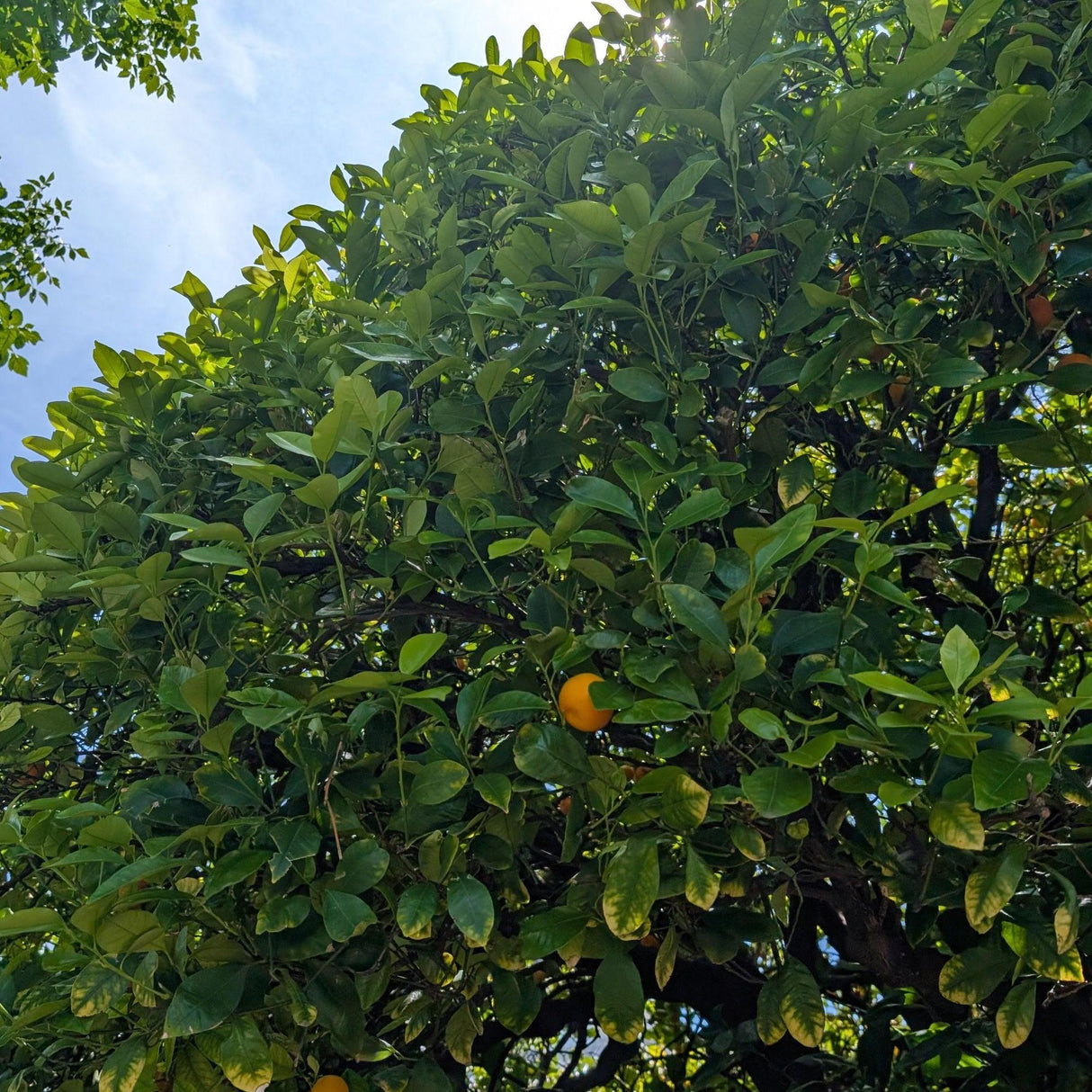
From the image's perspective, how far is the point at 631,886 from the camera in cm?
112

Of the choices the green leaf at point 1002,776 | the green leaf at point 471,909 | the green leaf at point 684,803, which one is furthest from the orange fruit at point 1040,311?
the green leaf at point 471,909

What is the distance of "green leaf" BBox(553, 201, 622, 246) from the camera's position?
1275 mm

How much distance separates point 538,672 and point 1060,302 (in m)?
0.97

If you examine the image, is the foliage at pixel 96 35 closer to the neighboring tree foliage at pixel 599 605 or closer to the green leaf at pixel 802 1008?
the neighboring tree foliage at pixel 599 605

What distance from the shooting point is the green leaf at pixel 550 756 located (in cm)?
119

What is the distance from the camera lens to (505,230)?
1.80 m

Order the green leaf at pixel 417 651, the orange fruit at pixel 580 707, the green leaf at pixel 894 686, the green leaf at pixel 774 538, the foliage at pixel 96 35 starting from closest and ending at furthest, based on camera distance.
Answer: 1. the green leaf at pixel 894 686
2. the green leaf at pixel 774 538
3. the green leaf at pixel 417 651
4. the orange fruit at pixel 580 707
5. the foliage at pixel 96 35

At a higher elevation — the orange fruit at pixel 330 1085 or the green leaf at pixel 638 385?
the green leaf at pixel 638 385

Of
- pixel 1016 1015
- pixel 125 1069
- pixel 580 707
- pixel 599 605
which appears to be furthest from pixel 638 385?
pixel 125 1069

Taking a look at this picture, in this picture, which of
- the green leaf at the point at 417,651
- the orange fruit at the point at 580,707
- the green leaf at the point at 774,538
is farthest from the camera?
the orange fruit at the point at 580,707

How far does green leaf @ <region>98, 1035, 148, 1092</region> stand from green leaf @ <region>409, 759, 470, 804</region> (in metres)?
0.45

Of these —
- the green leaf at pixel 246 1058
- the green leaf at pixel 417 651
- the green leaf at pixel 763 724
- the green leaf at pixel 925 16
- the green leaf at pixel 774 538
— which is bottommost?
the green leaf at pixel 246 1058

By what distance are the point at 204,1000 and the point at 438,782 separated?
37 centimetres

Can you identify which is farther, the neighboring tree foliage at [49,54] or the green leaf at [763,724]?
the neighboring tree foliage at [49,54]
